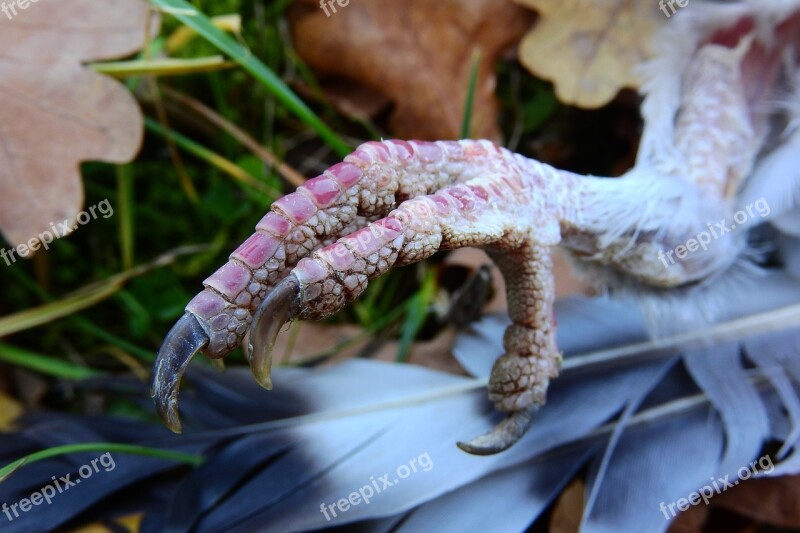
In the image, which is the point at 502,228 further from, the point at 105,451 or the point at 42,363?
the point at 42,363

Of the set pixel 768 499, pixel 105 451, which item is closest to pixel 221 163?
pixel 105 451

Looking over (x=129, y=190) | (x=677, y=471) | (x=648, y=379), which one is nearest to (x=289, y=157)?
(x=129, y=190)

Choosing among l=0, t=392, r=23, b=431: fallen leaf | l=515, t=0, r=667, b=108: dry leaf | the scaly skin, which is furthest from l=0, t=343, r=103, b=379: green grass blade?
l=515, t=0, r=667, b=108: dry leaf

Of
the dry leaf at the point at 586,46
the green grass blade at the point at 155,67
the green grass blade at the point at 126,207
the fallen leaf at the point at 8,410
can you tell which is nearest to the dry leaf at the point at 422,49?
the dry leaf at the point at 586,46

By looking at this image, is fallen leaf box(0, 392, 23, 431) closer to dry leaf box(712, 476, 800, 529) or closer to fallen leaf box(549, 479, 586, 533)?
fallen leaf box(549, 479, 586, 533)

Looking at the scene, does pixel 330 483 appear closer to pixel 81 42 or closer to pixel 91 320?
pixel 91 320

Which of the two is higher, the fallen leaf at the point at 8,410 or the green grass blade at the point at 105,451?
the green grass blade at the point at 105,451

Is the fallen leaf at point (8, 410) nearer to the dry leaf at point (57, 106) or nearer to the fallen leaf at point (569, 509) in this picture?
the dry leaf at point (57, 106)
